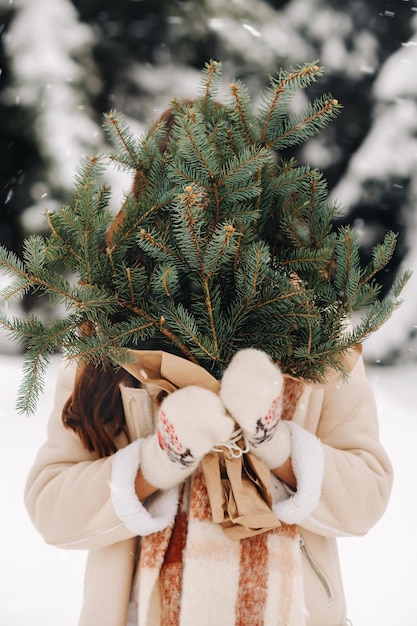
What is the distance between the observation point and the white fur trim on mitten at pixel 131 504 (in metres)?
0.97

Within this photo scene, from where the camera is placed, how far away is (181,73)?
2.04 m

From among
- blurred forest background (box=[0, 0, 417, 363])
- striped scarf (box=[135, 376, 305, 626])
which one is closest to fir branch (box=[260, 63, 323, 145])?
striped scarf (box=[135, 376, 305, 626])

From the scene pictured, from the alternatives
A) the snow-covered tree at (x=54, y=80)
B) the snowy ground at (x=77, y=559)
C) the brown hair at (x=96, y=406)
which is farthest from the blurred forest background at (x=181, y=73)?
the brown hair at (x=96, y=406)

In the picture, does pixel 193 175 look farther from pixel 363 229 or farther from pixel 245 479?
pixel 363 229

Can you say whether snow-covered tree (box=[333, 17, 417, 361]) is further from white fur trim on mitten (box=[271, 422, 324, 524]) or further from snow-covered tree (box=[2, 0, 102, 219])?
white fur trim on mitten (box=[271, 422, 324, 524])

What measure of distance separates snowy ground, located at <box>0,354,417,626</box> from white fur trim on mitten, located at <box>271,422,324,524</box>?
3.51 feet

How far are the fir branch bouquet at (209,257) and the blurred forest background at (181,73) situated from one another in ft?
3.98

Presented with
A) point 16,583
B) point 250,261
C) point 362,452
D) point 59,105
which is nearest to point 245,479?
point 362,452

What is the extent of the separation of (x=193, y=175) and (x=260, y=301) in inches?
8.2

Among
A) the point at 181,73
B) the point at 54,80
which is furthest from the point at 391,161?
the point at 54,80

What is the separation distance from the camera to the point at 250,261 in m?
0.76

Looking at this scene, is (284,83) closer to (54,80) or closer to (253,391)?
(253,391)

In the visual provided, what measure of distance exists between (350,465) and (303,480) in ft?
0.36

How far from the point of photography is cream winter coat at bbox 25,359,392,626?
98cm
